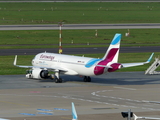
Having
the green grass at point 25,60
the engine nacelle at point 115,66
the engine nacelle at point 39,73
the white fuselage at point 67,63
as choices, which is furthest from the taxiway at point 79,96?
the green grass at point 25,60

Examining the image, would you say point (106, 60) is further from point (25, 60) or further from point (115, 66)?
point (25, 60)

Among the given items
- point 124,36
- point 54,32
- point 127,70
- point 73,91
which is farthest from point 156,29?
point 73,91

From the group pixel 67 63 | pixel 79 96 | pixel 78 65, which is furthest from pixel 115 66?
pixel 67 63

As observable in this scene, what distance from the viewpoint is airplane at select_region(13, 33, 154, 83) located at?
5491 cm

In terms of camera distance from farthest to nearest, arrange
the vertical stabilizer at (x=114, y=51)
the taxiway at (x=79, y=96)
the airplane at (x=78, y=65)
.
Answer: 1. the vertical stabilizer at (x=114, y=51)
2. the airplane at (x=78, y=65)
3. the taxiway at (x=79, y=96)

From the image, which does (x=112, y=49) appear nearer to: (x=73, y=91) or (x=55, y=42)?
(x=73, y=91)

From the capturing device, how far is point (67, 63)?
59219 millimetres

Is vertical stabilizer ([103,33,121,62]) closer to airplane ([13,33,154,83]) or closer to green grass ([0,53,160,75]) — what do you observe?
airplane ([13,33,154,83])

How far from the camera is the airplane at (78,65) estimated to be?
54.9 metres

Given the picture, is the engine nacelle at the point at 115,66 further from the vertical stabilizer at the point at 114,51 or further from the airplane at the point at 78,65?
the vertical stabilizer at the point at 114,51

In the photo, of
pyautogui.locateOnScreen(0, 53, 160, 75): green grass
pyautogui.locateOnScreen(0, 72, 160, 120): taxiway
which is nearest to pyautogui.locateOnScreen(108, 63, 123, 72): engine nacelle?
pyautogui.locateOnScreen(0, 72, 160, 120): taxiway

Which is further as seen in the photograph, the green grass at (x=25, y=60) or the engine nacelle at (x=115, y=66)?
the green grass at (x=25, y=60)
